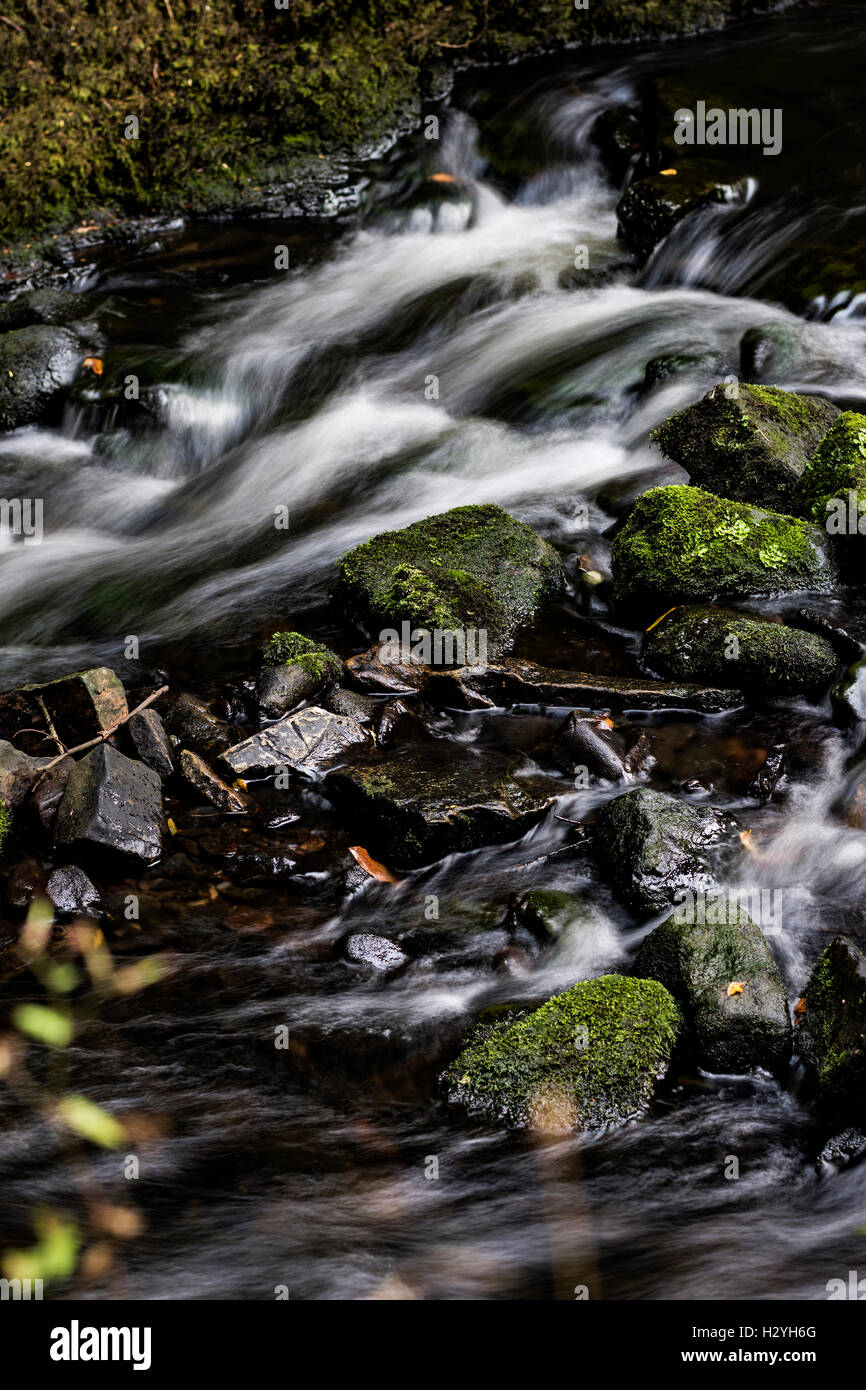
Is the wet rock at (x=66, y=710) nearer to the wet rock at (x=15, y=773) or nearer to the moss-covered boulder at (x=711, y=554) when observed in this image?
the wet rock at (x=15, y=773)

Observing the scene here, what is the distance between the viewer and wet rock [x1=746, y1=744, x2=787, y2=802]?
198 inches

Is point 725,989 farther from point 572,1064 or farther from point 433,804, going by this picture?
point 433,804

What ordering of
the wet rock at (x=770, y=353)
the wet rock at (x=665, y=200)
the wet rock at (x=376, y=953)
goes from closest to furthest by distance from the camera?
the wet rock at (x=376, y=953) → the wet rock at (x=770, y=353) → the wet rock at (x=665, y=200)

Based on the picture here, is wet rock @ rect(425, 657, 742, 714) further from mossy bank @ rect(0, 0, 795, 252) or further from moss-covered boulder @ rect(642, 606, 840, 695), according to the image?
mossy bank @ rect(0, 0, 795, 252)

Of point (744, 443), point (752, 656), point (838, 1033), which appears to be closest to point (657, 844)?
point (838, 1033)

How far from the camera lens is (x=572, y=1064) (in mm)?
3643

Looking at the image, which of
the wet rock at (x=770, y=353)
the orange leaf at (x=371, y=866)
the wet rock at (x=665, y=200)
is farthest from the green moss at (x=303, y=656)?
the wet rock at (x=665, y=200)

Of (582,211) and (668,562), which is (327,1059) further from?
(582,211)

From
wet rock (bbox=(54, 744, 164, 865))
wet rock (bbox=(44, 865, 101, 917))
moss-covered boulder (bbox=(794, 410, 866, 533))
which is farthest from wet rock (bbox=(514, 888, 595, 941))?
moss-covered boulder (bbox=(794, 410, 866, 533))

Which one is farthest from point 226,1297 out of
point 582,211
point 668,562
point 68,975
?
point 582,211

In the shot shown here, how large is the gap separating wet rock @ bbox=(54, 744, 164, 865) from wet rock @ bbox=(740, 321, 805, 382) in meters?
5.19

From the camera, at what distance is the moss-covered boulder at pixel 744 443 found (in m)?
6.58

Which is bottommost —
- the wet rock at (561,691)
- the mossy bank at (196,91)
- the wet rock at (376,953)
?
the wet rock at (376,953)

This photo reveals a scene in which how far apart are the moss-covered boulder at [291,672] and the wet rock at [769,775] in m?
2.12
